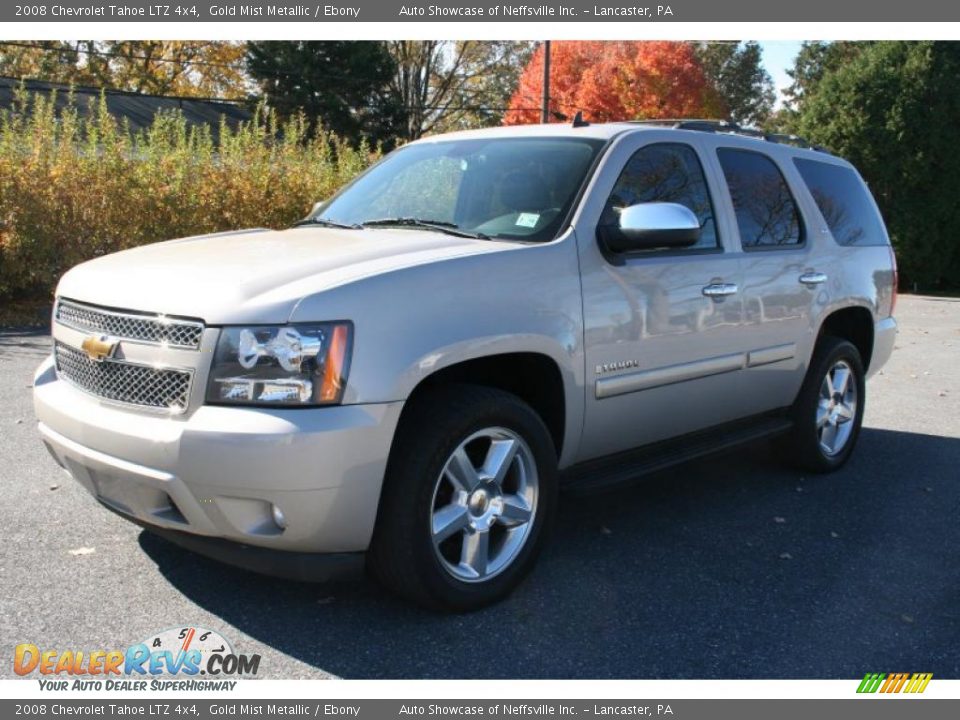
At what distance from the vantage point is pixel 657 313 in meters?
Result: 4.20

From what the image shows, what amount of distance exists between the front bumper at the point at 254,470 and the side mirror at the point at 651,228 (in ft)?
4.69

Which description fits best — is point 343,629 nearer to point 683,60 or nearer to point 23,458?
point 23,458

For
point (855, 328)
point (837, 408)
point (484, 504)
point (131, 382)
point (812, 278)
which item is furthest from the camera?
point (855, 328)

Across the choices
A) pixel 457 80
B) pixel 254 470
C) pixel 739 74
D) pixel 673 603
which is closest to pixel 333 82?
pixel 457 80

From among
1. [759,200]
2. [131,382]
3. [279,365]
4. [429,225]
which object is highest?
[759,200]

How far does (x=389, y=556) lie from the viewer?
3314 millimetres

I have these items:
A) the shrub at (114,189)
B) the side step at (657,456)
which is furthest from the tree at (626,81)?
the side step at (657,456)

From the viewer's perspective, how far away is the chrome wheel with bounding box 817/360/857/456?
5.70m

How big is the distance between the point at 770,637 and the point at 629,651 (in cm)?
58

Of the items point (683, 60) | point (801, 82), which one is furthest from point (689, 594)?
point (801, 82)

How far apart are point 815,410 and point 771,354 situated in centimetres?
75

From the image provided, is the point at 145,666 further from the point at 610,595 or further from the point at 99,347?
the point at 610,595

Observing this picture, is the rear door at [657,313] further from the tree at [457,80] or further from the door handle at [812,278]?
the tree at [457,80]

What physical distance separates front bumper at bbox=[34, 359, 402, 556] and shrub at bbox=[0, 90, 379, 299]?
8984 mm
